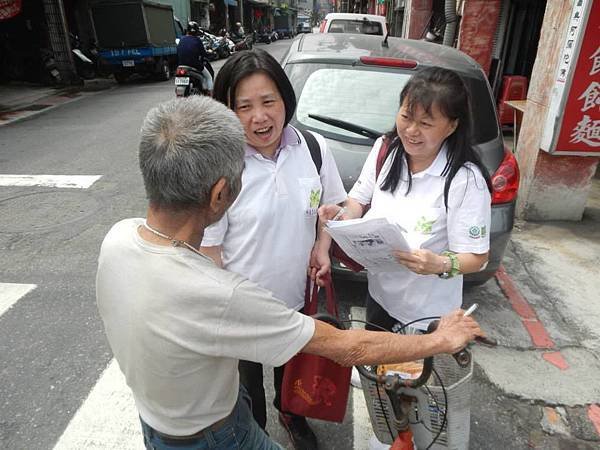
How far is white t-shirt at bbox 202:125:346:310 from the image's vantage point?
156cm

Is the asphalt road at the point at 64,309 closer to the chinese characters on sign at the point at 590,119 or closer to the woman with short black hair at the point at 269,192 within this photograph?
the woman with short black hair at the point at 269,192

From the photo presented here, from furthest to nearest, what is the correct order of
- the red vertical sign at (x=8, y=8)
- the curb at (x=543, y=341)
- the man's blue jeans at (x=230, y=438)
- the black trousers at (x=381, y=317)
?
the red vertical sign at (x=8, y=8) < the curb at (x=543, y=341) < the black trousers at (x=381, y=317) < the man's blue jeans at (x=230, y=438)

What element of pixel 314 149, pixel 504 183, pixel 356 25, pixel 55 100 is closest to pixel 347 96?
pixel 504 183

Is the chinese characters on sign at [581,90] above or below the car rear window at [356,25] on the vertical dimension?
below

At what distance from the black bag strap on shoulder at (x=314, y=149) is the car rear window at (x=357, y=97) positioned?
1120mm

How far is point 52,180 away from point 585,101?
589cm

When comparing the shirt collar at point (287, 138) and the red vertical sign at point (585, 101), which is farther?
the red vertical sign at point (585, 101)

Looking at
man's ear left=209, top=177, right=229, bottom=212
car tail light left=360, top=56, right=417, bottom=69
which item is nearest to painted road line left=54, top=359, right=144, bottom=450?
man's ear left=209, top=177, right=229, bottom=212

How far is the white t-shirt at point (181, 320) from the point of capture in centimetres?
94

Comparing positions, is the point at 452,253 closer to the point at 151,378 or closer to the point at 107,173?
the point at 151,378

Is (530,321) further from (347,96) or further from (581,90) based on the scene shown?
(581,90)

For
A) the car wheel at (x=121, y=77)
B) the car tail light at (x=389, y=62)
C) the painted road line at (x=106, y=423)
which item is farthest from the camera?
the car wheel at (x=121, y=77)

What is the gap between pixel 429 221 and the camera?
1604 mm

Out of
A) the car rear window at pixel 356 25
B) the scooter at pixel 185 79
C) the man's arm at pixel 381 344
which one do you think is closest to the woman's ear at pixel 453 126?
the man's arm at pixel 381 344
